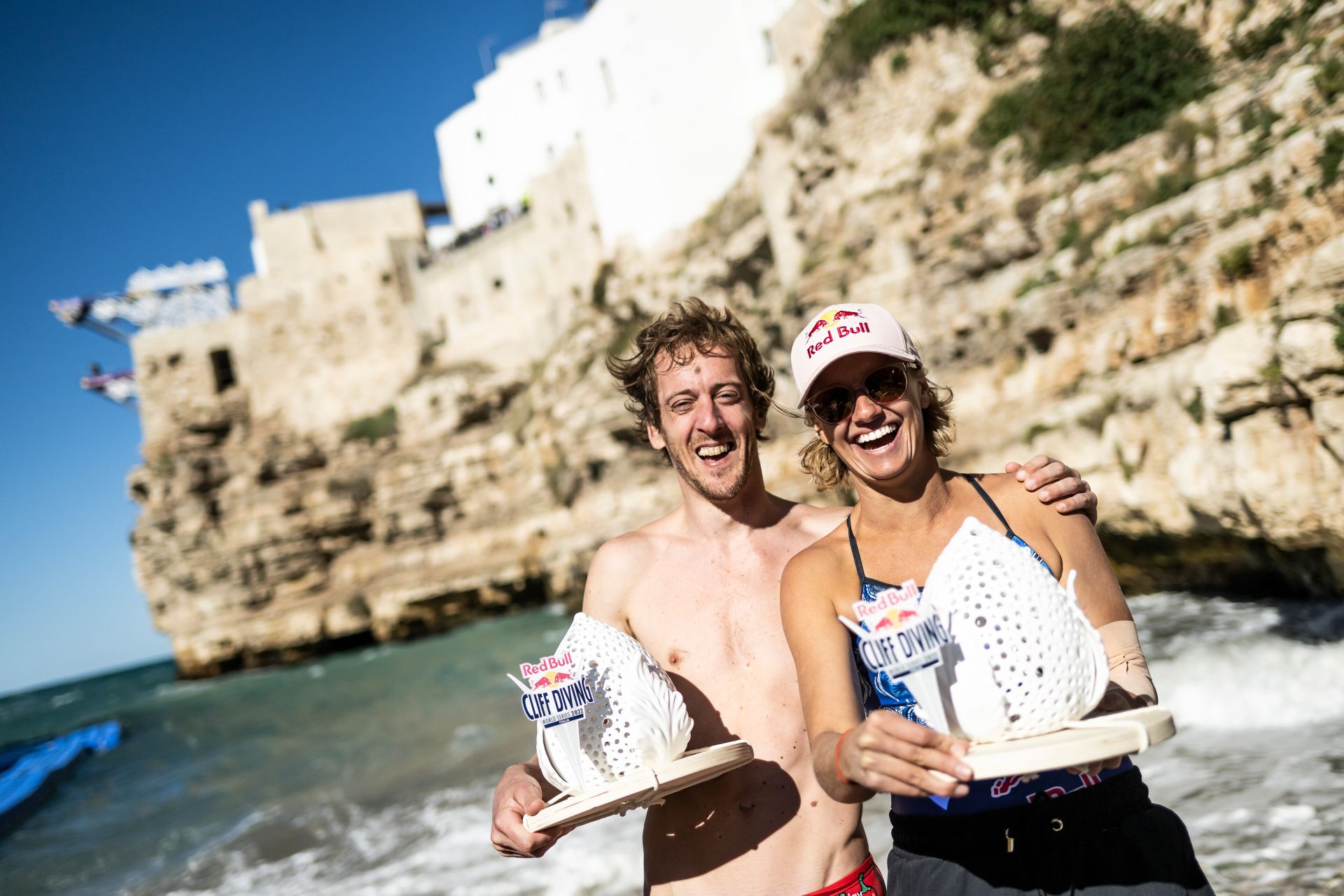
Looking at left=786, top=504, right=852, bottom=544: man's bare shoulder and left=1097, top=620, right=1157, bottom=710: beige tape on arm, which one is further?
left=786, top=504, right=852, bottom=544: man's bare shoulder

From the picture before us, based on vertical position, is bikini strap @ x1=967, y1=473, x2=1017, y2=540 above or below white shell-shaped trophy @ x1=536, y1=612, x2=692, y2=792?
above

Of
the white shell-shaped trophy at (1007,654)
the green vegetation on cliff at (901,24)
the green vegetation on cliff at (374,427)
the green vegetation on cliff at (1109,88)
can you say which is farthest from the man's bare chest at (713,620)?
the green vegetation on cliff at (374,427)

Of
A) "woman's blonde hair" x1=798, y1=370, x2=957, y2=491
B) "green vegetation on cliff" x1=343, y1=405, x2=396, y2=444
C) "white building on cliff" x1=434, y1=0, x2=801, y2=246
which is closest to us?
"woman's blonde hair" x1=798, y1=370, x2=957, y2=491

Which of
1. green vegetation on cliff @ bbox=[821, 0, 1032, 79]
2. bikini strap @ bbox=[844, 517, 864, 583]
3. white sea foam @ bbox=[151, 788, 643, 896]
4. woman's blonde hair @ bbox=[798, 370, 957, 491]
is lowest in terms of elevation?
white sea foam @ bbox=[151, 788, 643, 896]

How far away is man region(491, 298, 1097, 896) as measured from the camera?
83.4 inches

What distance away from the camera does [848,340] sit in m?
1.74

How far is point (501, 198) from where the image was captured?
35.8 meters

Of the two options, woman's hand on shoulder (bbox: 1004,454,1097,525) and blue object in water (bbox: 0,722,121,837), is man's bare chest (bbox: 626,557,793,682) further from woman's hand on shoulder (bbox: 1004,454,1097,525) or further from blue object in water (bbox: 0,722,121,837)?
blue object in water (bbox: 0,722,121,837)

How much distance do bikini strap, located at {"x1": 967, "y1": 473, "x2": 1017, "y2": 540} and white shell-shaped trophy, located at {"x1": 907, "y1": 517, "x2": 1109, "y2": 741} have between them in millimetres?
340

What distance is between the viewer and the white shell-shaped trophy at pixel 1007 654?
1332mm

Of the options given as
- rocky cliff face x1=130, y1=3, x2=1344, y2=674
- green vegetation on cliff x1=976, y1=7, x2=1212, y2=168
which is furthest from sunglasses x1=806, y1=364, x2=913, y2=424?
green vegetation on cliff x1=976, y1=7, x2=1212, y2=168

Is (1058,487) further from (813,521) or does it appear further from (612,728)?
(612,728)

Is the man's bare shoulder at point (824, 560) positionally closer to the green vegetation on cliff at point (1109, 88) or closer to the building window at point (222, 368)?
the green vegetation on cliff at point (1109, 88)

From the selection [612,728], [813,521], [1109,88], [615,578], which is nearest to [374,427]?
[1109,88]
